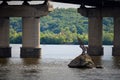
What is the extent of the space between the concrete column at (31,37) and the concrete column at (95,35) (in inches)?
778

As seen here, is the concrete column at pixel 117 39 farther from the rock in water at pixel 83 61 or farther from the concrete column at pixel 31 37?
the rock in water at pixel 83 61

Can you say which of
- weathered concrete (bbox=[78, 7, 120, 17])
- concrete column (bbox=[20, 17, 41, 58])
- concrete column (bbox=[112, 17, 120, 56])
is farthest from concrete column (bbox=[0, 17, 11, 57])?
concrete column (bbox=[112, 17, 120, 56])

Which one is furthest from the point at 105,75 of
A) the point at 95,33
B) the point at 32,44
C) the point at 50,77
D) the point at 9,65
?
the point at 95,33

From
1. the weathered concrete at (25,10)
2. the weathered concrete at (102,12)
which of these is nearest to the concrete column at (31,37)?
the weathered concrete at (25,10)

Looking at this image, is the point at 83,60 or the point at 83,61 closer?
the point at 83,60

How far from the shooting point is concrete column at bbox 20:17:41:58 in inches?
5128

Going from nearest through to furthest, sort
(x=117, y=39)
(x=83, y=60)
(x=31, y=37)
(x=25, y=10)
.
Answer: (x=83, y=60) → (x=25, y=10) → (x=31, y=37) → (x=117, y=39)

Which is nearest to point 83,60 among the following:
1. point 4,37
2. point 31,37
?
point 31,37

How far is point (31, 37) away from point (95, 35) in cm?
2188

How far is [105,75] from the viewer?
284 ft

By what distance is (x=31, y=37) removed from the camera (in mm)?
130375

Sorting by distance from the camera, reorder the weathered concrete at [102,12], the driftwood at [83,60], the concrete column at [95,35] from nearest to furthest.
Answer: the driftwood at [83,60] < the weathered concrete at [102,12] < the concrete column at [95,35]

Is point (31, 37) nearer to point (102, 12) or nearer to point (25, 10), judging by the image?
point (25, 10)

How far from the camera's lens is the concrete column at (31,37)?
427 ft
